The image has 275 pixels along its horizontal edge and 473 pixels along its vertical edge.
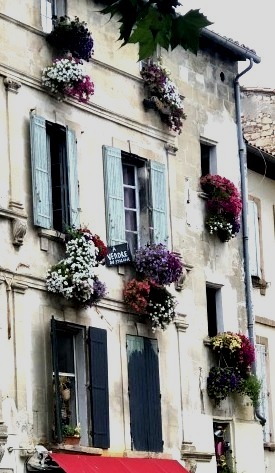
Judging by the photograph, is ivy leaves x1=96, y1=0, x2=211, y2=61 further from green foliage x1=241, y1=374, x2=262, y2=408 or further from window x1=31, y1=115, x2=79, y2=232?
green foliage x1=241, y1=374, x2=262, y2=408

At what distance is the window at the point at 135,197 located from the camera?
23.9 metres

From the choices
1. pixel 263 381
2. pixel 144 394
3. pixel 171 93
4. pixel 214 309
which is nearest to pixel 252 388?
pixel 214 309

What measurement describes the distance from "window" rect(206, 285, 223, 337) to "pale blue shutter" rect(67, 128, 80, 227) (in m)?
4.84

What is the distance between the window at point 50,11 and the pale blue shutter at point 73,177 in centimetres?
168

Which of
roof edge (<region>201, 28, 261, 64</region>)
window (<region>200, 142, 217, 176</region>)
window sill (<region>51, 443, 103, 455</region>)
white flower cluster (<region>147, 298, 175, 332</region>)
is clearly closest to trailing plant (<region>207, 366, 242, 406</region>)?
white flower cluster (<region>147, 298, 175, 332</region>)

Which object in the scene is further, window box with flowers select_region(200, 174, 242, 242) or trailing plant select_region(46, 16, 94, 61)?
window box with flowers select_region(200, 174, 242, 242)

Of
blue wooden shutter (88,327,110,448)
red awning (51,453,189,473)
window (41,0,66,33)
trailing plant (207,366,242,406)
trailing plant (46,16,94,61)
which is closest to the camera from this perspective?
red awning (51,453,189,473)

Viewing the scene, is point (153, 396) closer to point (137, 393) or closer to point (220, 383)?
point (137, 393)

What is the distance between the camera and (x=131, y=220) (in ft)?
81.1

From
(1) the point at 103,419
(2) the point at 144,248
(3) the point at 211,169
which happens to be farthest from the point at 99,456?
A: (3) the point at 211,169

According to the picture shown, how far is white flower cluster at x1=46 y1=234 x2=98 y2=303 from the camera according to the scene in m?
21.9

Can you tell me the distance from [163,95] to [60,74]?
3300 millimetres

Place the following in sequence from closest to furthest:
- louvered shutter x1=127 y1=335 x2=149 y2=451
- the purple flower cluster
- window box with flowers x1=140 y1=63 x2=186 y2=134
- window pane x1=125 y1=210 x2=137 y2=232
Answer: louvered shutter x1=127 y1=335 x2=149 y2=451 → the purple flower cluster → window pane x1=125 y1=210 x2=137 y2=232 → window box with flowers x1=140 y1=63 x2=186 y2=134

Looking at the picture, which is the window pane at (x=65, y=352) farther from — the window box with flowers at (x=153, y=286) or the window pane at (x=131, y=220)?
the window pane at (x=131, y=220)
